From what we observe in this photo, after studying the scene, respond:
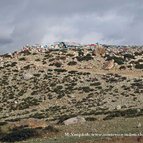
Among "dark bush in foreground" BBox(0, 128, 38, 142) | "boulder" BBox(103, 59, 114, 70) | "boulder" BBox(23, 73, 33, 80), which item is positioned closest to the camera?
"dark bush in foreground" BBox(0, 128, 38, 142)

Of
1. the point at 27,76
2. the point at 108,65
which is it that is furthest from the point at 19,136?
the point at 108,65

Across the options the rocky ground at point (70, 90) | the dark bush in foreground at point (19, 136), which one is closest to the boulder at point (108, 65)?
the rocky ground at point (70, 90)

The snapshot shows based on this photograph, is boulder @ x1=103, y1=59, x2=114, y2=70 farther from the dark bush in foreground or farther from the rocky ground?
the dark bush in foreground

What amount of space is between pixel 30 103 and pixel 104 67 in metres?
31.3

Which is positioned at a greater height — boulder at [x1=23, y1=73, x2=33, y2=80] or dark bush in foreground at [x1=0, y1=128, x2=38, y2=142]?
boulder at [x1=23, y1=73, x2=33, y2=80]

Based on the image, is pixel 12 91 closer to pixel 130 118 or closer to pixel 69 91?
pixel 69 91

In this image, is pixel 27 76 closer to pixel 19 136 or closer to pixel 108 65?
pixel 108 65

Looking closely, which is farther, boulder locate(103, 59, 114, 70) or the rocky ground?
boulder locate(103, 59, 114, 70)

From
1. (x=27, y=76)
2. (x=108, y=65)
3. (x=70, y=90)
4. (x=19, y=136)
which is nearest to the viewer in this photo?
(x=19, y=136)

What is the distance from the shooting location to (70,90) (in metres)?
80.9

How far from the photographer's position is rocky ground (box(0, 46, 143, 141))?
46844 mm

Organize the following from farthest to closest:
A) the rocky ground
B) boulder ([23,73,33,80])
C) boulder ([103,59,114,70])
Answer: boulder ([103,59,114,70]) → boulder ([23,73,33,80]) → the rocky ground

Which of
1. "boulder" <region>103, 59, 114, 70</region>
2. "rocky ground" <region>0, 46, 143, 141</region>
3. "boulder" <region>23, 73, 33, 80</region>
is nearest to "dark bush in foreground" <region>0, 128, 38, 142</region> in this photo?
"rocky ground" <region>0, 46, 143, 141</region>

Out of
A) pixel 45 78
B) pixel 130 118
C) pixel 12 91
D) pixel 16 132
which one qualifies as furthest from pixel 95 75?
pixel 16 132
